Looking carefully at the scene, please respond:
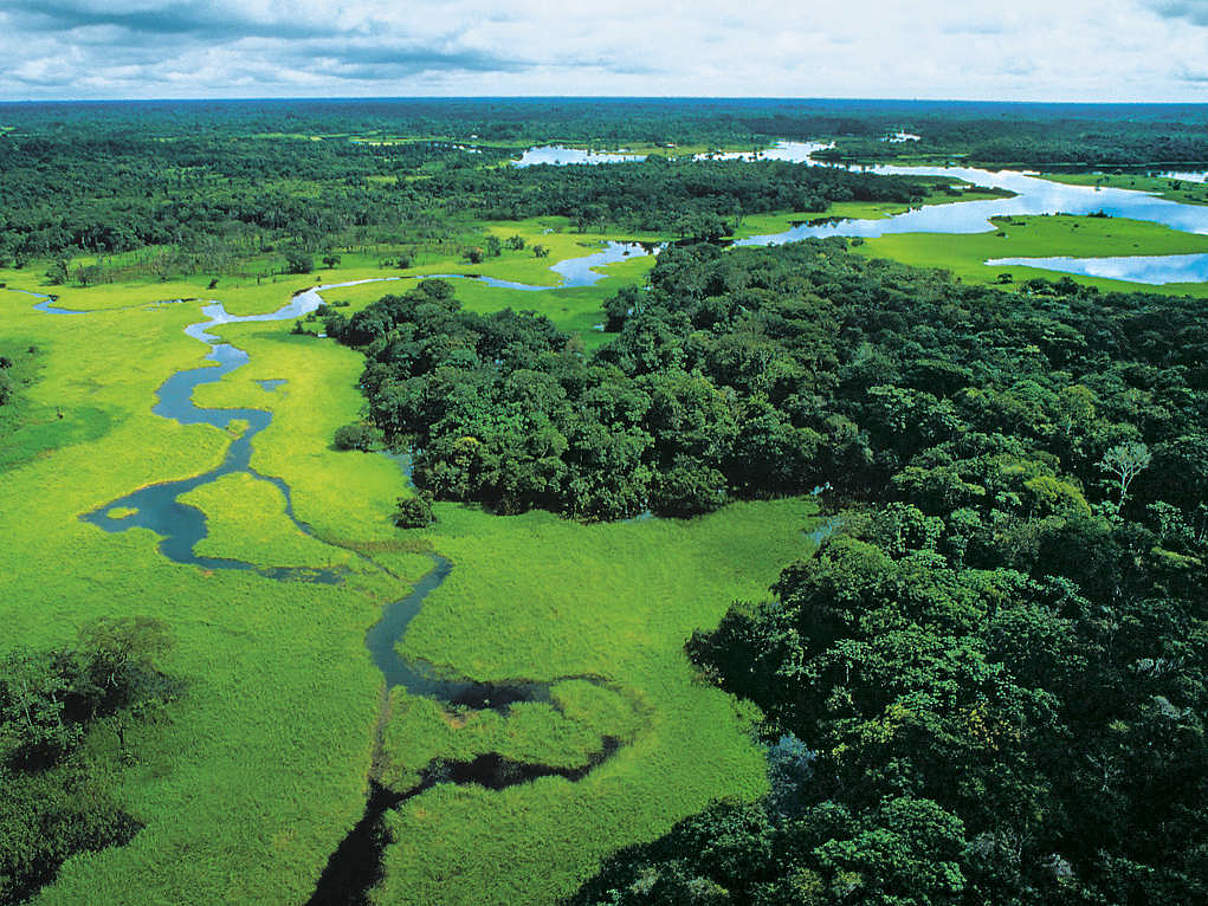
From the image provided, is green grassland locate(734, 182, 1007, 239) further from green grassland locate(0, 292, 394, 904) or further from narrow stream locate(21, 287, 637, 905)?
green grassland locate(0, 292, 394, 904)

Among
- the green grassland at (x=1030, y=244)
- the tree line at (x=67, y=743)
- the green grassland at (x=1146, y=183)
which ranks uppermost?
the green grassland at (x=1146, y=183)

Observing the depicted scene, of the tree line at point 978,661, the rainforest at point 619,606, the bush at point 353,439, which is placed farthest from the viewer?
the bush at point 353,439

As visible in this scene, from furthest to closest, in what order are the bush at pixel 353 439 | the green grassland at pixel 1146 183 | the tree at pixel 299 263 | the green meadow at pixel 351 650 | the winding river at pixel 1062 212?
the green grassland at pixel 1146 183
the tree at pixel 299 263
the winding river at pixel 1062 212
the bush at pixel 353 439
the green meadow at pixel 351 650

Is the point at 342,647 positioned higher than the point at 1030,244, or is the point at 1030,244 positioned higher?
the point at 1030,244

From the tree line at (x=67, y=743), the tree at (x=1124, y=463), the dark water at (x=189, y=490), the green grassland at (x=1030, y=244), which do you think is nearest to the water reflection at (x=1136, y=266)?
the green grassland at (x=1030, y=244)

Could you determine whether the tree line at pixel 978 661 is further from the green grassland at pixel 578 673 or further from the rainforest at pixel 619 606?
the green grassland at pixel 578 673

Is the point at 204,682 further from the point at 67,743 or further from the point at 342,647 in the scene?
the point at 342,647

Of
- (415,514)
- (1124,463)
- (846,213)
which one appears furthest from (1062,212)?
(415,514)
